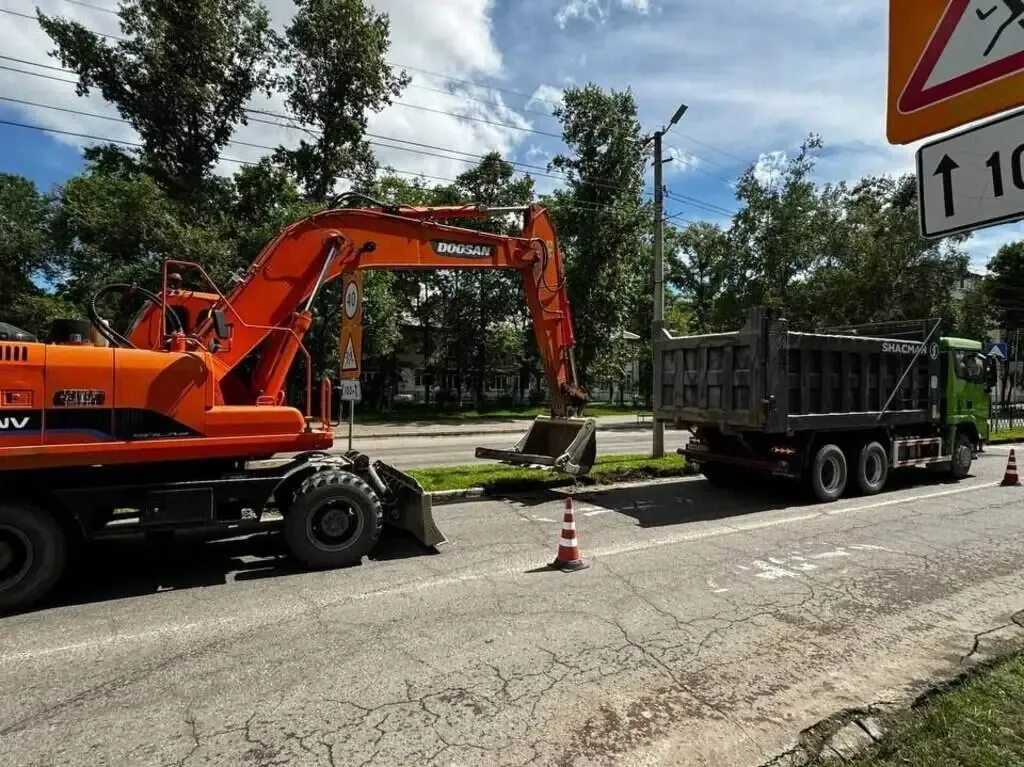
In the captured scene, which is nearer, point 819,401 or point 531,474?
point 819,401

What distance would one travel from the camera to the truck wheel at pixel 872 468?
10539mm

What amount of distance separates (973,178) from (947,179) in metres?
0.10

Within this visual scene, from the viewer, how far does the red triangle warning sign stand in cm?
228

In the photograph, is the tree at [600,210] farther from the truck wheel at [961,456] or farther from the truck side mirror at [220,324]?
the truck side mirror at [220,324]

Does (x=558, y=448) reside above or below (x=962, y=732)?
above

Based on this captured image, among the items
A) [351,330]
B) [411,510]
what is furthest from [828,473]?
[351,330]

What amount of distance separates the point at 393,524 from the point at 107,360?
10.8ft

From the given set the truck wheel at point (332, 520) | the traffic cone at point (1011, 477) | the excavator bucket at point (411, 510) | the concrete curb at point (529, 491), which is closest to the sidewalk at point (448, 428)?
the concrete curb at point (529, 491)

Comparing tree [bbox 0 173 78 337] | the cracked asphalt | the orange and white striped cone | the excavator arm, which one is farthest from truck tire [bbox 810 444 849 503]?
tree [bbox 0 173 78 337]

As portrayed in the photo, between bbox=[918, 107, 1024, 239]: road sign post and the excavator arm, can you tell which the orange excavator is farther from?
bbox=[918, 107, 1024, 239]: road sign post

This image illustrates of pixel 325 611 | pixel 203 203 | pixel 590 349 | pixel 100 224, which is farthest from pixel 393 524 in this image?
pixel 590 349

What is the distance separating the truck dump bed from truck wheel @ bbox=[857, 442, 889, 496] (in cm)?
46

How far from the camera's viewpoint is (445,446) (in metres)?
19.0

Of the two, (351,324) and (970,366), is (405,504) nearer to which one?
(351,324)
